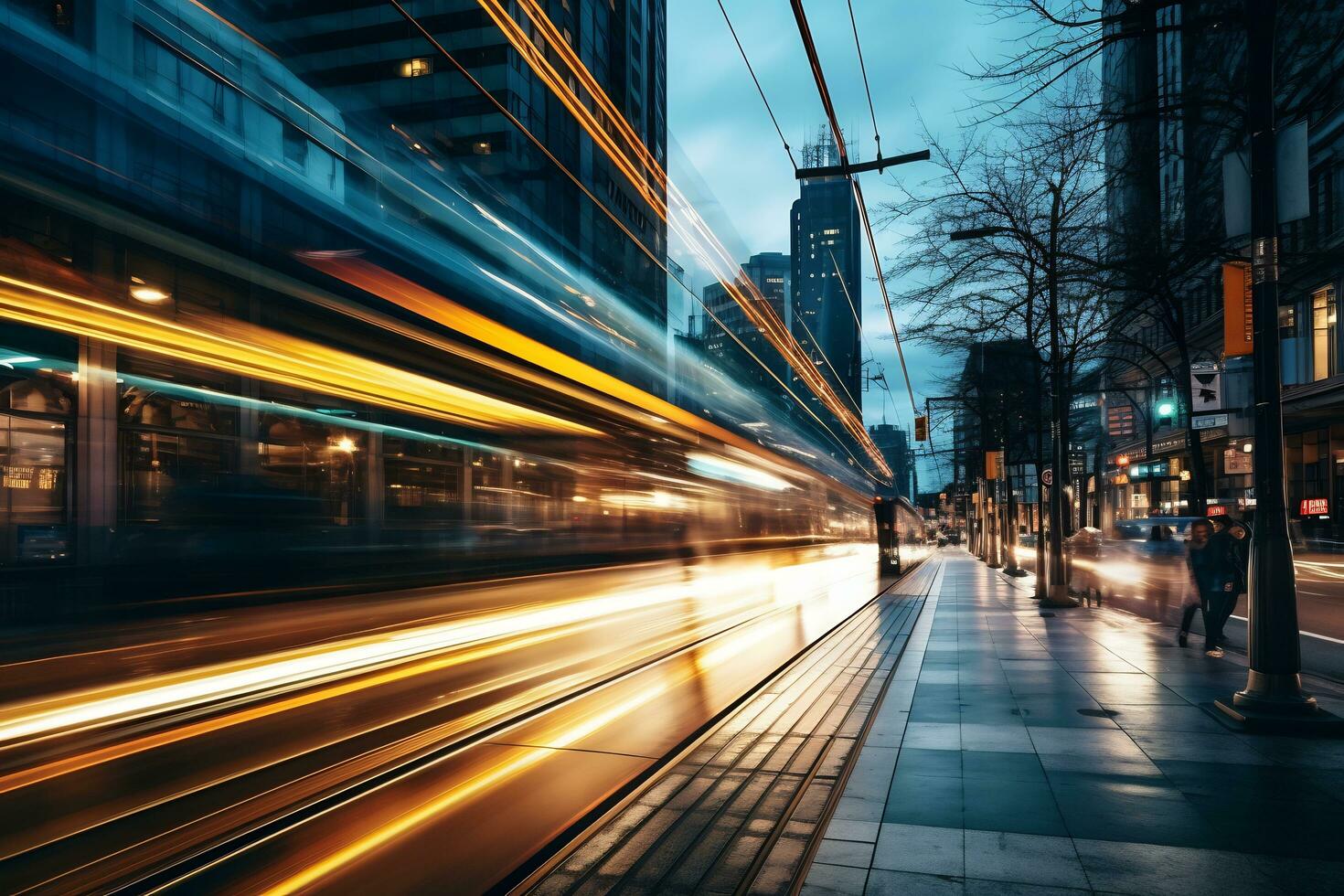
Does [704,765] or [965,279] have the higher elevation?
[965,279]

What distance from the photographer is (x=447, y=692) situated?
28.9ft

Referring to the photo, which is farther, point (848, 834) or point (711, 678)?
point (711, 678)

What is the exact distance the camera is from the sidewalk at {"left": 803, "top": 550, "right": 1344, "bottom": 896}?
13.5 feet

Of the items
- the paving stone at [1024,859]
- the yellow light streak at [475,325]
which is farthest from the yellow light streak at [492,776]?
the yellow light streak at [475,325]

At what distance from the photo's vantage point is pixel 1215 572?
1082 cm

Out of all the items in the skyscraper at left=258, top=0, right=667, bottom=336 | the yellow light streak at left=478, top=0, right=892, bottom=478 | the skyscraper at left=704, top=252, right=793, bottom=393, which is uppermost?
the skyscraper at left=258, top=0, right=667, bottom=336

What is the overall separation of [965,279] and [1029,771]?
14.1 meters

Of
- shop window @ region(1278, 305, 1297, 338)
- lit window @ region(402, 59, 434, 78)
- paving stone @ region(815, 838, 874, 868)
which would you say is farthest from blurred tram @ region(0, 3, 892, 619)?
shop window @ region(1278, 305, 1297, 338)

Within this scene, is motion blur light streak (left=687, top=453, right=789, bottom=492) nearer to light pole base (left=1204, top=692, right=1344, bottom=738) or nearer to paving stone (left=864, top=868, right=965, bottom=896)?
light pole base (left=1204, top=692, right=1344, bottom=738)

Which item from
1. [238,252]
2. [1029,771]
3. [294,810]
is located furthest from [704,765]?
[238,252]

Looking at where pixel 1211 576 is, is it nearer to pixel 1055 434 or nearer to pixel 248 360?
pixel 1055 434

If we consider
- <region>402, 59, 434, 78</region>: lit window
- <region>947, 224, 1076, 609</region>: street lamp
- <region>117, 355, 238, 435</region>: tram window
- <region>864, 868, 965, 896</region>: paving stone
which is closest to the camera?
<region>864, 868, 965, 896</region>: paving stone

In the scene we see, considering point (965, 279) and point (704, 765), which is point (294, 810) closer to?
point (704, 765)

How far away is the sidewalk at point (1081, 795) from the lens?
4.11m
